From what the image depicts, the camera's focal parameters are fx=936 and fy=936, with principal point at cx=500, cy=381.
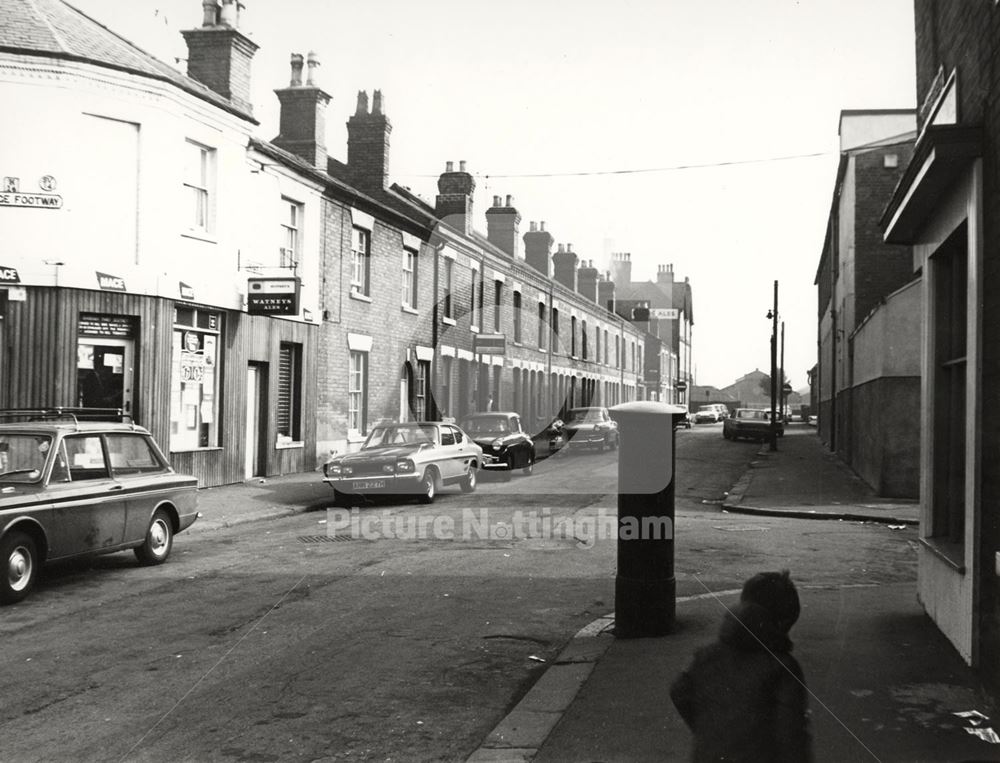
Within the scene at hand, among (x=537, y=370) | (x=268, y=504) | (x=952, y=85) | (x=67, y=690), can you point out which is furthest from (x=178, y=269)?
(x=537, y=370)

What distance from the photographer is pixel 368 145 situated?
26938 millimetres

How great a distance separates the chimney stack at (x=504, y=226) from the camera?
39656 mm

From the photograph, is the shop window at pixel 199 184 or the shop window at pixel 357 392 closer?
the shop window at pixel 199 184

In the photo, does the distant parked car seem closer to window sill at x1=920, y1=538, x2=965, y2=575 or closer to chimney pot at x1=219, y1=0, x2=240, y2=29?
chimney pot at x1=219, y1=0, x2=240, y2=29

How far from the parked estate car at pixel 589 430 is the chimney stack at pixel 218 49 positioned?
52.6ft

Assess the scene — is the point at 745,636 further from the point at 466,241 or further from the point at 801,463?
the point at 466,241

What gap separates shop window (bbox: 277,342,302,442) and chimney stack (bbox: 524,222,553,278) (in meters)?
25.6

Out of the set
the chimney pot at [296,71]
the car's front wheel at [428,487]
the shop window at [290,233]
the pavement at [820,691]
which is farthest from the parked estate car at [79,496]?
the chimney pot at [296,71]

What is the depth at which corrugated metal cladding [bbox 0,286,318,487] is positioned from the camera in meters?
14.5

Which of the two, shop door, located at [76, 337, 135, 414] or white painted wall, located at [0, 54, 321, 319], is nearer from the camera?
white painted wall, located at [0, 54, 321, 319]

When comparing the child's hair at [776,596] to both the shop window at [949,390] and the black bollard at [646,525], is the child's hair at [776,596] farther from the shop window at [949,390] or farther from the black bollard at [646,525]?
the shop window at [949,390]

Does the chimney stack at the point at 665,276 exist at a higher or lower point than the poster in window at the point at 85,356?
higher

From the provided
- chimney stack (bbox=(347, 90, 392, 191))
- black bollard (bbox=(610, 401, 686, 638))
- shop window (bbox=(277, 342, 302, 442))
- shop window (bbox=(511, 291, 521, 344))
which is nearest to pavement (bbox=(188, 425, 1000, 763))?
black bollard (bbox=(610, 401, 686, 638))

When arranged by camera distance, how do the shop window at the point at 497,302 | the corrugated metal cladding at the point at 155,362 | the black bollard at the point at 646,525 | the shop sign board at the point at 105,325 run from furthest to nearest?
the shop window at the point at 497,302 → the shop sign board at the point at 105,325 → the corrugated metal cladding at the point at 155,362 → the black bollard at the point at 646,525
